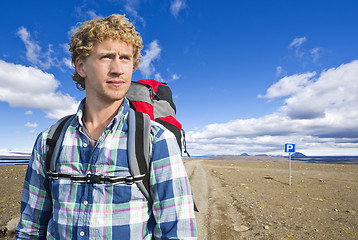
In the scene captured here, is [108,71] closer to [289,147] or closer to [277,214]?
[277,214]

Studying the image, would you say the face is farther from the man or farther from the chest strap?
the chest strap

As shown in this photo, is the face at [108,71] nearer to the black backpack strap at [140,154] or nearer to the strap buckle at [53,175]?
the black backpack strap at [140,154]

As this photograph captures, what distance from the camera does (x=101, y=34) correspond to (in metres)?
1.84

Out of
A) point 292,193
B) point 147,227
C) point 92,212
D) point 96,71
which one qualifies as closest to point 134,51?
point 96,71

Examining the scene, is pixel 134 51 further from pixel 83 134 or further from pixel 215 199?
pixel 215 199

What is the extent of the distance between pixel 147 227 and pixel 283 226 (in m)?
6.47

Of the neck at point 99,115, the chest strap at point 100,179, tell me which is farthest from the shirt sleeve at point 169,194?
the neck at point 99,115

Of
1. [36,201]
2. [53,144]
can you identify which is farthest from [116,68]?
[36,201]

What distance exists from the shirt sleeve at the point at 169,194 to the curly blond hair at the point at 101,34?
41.3 inches

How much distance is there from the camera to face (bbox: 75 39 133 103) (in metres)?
1.78

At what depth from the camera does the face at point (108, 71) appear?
5.84 ft

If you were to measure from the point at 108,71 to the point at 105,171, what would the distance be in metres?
0.90

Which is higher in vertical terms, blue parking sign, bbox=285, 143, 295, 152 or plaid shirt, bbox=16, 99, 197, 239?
plaid shirt, bbox=16, 99, 197, 239

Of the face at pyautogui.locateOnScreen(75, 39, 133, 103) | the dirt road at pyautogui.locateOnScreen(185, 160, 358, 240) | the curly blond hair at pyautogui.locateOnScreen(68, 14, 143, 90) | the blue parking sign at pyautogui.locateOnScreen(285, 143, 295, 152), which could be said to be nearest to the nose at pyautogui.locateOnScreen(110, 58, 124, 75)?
the face at pyautogui.locateOnScreen(75, 39, 133, 103)
